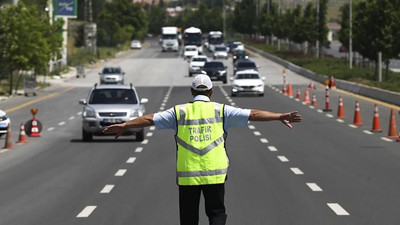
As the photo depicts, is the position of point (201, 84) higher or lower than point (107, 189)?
higher

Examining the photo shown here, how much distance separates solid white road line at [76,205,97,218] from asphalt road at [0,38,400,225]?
0.04 metres

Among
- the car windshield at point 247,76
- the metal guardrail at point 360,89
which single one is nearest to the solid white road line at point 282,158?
the metal guardrail at point 360,89

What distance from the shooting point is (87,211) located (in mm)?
13883

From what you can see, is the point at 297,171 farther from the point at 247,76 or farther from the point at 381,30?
the point at 381,30

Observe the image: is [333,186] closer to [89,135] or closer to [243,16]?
[89,135]

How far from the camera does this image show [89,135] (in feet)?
90.2

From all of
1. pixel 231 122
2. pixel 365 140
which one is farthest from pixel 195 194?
pixel 365 140

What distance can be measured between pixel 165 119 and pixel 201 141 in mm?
327

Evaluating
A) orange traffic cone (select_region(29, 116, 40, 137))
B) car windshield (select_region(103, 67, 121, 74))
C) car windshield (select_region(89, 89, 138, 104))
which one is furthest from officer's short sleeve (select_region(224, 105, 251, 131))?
car windshield (select_region(103, 67, 121, 74))

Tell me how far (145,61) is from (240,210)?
3782 inches

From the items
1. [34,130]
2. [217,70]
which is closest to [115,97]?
[34,130]

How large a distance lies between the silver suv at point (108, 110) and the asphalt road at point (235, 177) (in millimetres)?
457

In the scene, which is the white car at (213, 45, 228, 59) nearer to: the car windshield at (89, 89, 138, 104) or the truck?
the truck

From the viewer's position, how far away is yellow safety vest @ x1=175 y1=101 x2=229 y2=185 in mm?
7762
